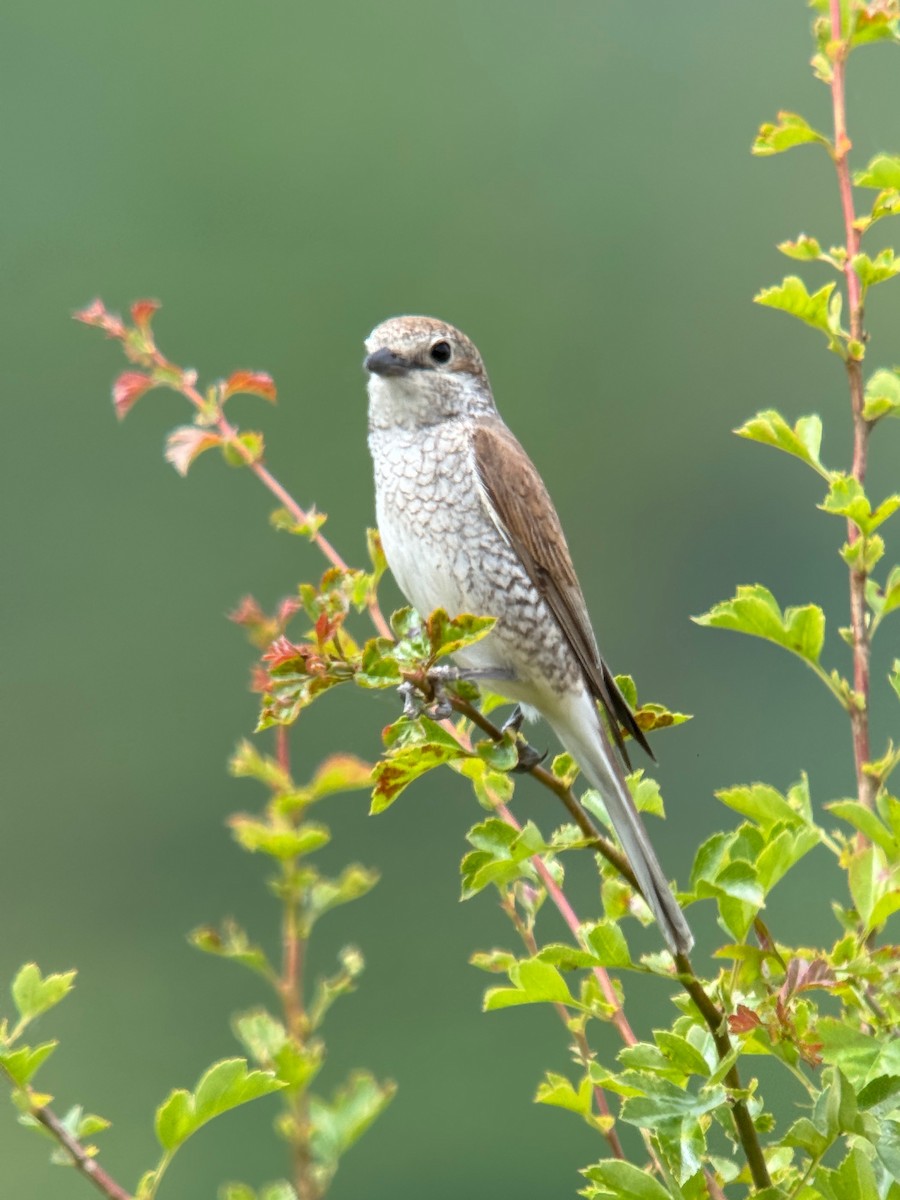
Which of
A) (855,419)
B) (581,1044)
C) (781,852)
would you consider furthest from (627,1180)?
(855,419)

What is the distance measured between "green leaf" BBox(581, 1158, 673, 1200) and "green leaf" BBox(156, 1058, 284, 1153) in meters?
0.37

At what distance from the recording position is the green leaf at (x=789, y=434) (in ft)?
6.27

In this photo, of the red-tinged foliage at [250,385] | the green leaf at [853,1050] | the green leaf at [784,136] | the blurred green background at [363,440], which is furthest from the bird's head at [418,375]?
the blurred green background at [363,440]

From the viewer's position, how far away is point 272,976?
7.25ft

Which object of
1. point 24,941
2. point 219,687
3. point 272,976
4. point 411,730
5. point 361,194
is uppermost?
point 361,194

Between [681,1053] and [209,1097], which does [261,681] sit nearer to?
[209,1097]

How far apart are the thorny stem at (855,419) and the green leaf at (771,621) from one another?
44 mm

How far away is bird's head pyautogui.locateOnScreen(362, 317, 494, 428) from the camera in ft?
10.8

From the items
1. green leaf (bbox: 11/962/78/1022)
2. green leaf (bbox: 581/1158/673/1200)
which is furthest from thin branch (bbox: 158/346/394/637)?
green leaf (bbox: 581/1158/673/1200)

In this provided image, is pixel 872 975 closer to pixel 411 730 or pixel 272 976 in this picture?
pixel 411 730

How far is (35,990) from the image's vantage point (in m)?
1.78

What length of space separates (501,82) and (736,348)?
21.6 feet

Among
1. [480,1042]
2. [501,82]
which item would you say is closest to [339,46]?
[501,82]

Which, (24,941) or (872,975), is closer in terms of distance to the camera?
(872,975)
